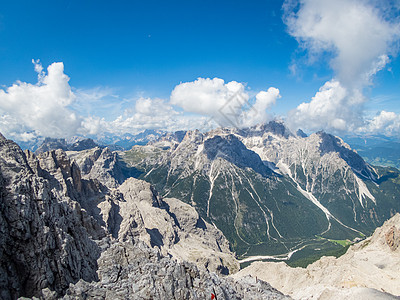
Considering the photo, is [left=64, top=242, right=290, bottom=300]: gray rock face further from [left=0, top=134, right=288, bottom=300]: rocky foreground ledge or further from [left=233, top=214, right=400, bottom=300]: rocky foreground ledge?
[left=233, top=214, right=400, bottom=300]: rocky foreground ledge

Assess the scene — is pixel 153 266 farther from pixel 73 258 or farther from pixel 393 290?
pixel 393 290

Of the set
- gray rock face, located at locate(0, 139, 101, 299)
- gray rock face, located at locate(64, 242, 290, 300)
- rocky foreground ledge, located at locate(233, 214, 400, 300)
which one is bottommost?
rocky foreground ledge, located at locate(233, 214, 400, 300)

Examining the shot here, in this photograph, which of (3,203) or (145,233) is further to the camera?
(145,233)

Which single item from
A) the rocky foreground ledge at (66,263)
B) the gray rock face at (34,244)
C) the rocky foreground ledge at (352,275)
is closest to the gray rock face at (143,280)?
the rocky foreground ledge at (66,263)

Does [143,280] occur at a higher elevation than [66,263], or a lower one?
lower

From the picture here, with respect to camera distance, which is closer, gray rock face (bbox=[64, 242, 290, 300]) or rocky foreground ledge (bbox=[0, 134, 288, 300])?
rocky foreground ledge (bbox=[0, 134, 288, 300])

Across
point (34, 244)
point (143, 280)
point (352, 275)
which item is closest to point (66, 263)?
point (34, 244)

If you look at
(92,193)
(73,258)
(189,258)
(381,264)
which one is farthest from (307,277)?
(92,193)

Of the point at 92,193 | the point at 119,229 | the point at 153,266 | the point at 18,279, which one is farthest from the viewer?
the point at 92,193

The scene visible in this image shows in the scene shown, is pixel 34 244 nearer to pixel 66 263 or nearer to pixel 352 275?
pixel 66 263

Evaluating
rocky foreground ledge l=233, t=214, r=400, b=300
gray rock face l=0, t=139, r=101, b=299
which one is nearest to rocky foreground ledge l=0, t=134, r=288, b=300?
gray rock face l=0, t=139, r=101, b=299

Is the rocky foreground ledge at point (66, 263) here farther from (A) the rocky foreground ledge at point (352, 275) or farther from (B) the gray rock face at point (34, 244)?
(A) the rocky foreground ledge at point (352, 275)
